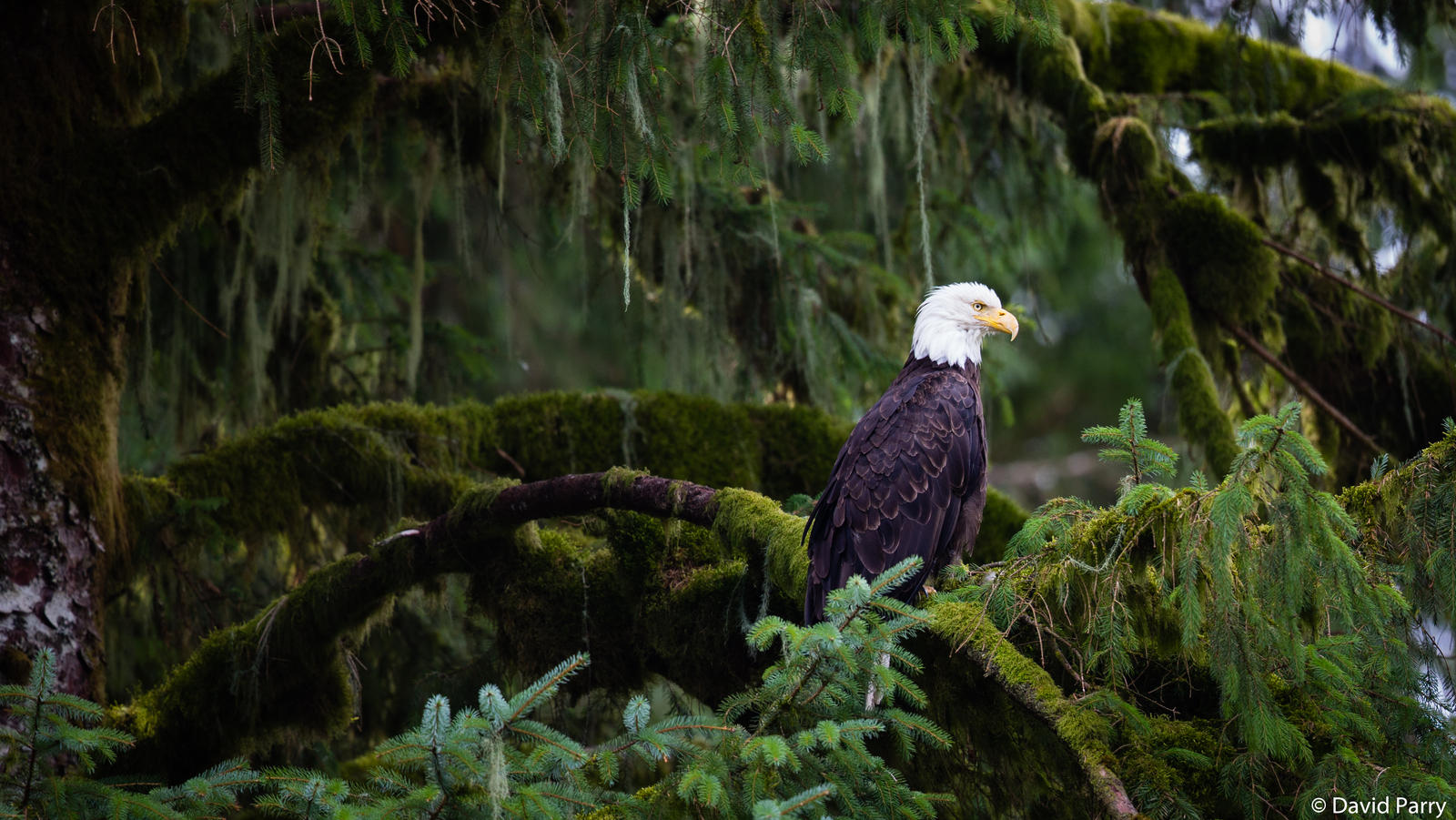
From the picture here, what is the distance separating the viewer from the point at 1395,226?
236 inches

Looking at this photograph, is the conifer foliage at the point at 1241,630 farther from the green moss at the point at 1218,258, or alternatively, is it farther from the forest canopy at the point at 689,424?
the green moss at the point at 1218,258

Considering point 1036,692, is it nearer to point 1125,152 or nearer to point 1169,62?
point 1125,152

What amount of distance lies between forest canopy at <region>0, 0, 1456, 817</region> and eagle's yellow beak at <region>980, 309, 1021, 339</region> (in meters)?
0.74

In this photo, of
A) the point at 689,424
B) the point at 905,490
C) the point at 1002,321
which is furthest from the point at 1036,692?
the point at 689,424

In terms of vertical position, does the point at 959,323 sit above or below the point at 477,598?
above

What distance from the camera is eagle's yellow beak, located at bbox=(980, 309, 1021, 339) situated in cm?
552

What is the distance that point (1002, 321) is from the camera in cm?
555

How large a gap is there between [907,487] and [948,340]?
1.25 m

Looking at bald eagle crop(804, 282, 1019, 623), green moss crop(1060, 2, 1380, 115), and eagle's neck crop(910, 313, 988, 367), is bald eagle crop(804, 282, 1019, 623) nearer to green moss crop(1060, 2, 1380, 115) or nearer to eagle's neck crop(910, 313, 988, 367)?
eagle's neck crop(910, 313, 988, 367)

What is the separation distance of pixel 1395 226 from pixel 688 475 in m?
4.25

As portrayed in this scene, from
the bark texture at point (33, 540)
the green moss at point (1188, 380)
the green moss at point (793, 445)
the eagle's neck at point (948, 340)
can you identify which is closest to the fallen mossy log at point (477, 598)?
the bark texture at point (33, 540)

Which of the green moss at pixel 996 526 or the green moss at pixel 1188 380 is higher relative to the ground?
the green moss at pixel 1188 380

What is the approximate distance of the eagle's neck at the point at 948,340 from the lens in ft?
18.4

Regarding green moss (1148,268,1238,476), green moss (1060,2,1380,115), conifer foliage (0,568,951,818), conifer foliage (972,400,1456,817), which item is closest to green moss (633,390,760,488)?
green moss (1148,268,1238,476)
